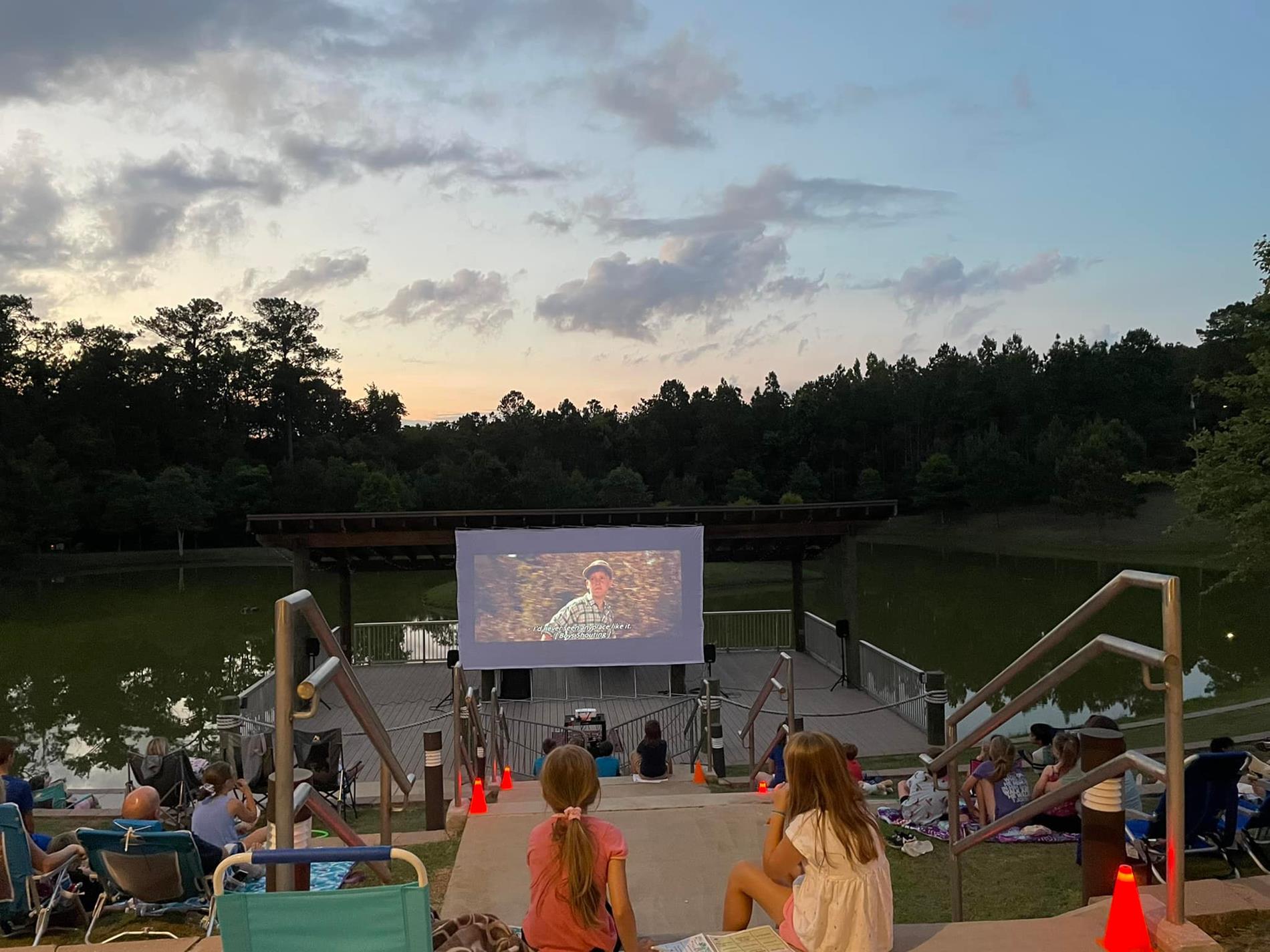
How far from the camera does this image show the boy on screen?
1321cm

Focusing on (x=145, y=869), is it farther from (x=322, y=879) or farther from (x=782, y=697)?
(x=782, y=697)

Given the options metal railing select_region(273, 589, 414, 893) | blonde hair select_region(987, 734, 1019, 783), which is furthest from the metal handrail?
metal railing select_region(273, 589, 414, 893)

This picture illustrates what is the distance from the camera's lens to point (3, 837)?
3.99m

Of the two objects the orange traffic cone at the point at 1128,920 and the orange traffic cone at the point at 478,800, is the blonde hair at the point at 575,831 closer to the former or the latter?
the orange traffic cone at the point at 1128,920

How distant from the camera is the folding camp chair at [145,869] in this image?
14.0 ft

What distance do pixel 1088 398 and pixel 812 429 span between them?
15.9 meters

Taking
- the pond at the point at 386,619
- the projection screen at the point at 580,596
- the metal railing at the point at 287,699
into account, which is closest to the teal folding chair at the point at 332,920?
the metal railing at the point at 287,699

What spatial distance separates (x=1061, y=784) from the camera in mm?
5453

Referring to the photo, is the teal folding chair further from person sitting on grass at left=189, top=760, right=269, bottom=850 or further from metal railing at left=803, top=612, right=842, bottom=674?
metal railing at left=803, top=612, right=842, bottom=674

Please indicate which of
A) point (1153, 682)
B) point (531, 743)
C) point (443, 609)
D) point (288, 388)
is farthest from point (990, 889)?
point (288, 388)

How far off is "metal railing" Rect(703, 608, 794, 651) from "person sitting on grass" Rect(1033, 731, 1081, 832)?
11.2 meters

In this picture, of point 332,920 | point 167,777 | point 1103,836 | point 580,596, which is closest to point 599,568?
point 580,596

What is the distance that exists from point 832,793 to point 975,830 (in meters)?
3.10

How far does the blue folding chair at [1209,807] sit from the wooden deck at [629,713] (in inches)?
218
